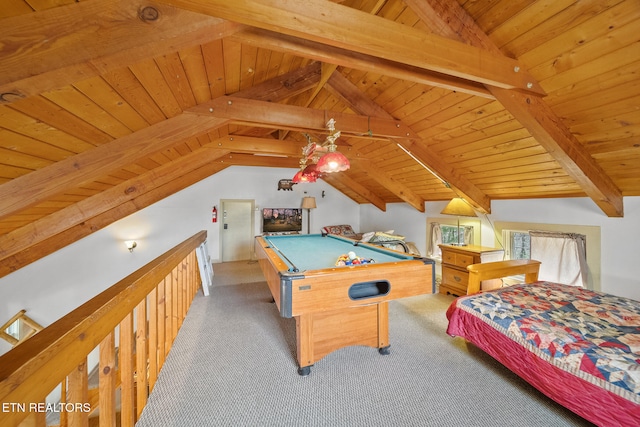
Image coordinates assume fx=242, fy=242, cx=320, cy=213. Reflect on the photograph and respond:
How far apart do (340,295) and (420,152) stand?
96.6 inches

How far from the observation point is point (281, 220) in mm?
6293

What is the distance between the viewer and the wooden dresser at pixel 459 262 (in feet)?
10.9

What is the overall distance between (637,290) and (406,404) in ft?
9.07

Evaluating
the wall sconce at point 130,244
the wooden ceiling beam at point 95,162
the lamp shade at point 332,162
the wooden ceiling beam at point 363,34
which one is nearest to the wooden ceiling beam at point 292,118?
the wooden ceiling beam at point 95,162

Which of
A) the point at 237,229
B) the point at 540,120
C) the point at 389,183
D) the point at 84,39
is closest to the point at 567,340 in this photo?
the point at 540,120

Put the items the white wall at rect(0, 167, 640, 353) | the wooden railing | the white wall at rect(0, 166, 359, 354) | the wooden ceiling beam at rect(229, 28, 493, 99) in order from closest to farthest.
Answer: the wooden railing → the wooden ceiling beam at rect(229, 28, 493, 99) → the white wall at rect(0, 167, 640, 353) → the white wall at rect(0, 166, 359, 354)

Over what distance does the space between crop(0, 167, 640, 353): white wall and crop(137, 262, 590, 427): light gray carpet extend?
2.04 metres

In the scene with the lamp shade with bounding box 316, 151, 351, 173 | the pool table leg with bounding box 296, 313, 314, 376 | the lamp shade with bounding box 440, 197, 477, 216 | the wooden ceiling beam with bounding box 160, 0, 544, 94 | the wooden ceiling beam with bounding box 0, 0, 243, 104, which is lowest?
the pool table leg with bounding box 296, 313, 314, 376

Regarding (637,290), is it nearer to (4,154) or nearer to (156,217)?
(4,154)

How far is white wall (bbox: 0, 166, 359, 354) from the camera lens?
401cm

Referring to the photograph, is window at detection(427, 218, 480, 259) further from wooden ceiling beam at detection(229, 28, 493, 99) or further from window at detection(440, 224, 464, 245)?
wooden ceiling beam at detection(229, 28, 493, 99)

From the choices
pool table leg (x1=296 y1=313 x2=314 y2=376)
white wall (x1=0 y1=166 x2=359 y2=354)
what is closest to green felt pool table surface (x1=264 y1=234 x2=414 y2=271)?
pool table leg (x1=296 y1=313 x2=314 y2=376)

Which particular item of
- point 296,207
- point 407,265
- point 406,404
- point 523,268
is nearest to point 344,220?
point 296,207

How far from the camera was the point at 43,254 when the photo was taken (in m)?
3.76
